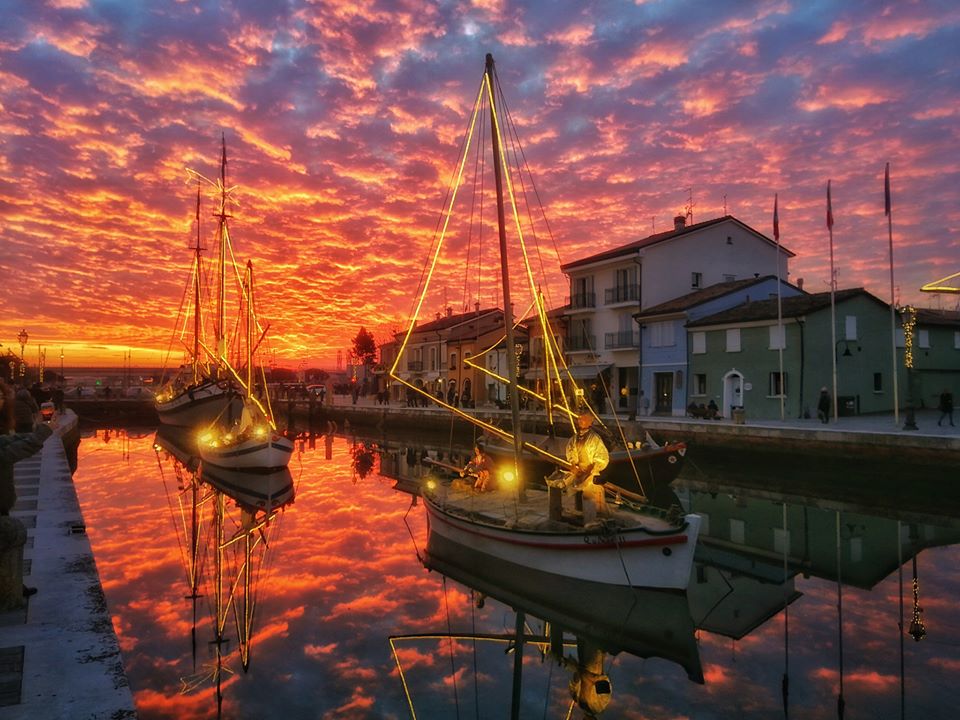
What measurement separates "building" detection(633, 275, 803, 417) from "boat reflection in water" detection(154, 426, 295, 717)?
2762 centimetres

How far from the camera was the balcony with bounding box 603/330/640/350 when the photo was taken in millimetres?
54844

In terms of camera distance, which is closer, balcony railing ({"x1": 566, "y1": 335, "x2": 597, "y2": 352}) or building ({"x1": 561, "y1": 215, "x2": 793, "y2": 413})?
building ({"x1": 561, "y1": 215, "x2": 793, "y2": 413})

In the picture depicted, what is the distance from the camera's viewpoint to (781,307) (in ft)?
142

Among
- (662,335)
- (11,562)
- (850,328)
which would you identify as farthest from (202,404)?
(11,562)

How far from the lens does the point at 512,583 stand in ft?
52.5

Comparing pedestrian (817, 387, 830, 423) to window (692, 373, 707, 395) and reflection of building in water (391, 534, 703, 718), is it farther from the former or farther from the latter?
reflection of building in water (391, 534, 703, 718)

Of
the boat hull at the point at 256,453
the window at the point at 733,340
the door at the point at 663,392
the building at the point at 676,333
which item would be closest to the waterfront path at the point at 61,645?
the boat hull at the point at 256,453

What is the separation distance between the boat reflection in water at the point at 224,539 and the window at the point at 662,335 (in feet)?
93.1

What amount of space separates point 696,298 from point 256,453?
3258 cm

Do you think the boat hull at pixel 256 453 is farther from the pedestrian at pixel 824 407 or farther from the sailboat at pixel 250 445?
the pedestrian at pixel 824 407

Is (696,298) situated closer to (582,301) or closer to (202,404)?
(582,301)

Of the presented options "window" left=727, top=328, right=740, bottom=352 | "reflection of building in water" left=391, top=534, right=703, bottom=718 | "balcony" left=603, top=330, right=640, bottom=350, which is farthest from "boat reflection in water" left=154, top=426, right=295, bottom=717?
"balcony" left=603, top=330, right=640, bottom=350

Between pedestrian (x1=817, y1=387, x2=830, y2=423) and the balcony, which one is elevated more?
the balcony

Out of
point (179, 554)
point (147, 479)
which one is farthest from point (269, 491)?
point (179, 554)
